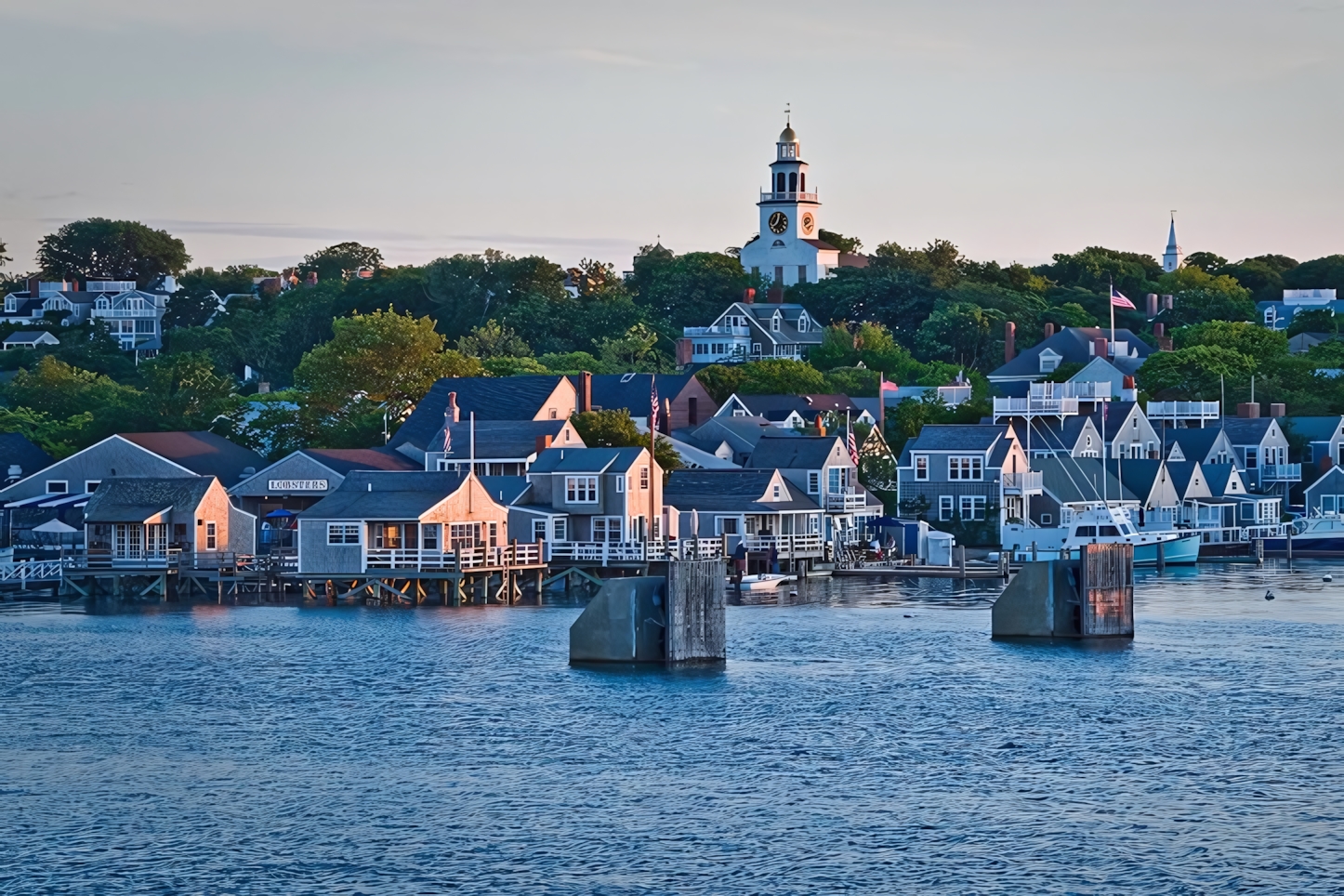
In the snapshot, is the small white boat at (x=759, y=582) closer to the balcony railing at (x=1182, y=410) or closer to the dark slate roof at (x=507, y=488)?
the dark slate roof at (x=507, y=488)

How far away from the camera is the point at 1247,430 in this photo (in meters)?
118

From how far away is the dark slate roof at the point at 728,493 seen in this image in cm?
9112

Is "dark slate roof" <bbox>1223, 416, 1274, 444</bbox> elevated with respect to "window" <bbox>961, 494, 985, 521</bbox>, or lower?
elevated

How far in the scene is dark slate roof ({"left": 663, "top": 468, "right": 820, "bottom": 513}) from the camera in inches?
3588

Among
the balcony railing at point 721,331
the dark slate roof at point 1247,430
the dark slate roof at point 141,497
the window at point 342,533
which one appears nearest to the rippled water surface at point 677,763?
the window at point 342,533

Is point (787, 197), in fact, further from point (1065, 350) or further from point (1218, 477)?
point (1218, 477)

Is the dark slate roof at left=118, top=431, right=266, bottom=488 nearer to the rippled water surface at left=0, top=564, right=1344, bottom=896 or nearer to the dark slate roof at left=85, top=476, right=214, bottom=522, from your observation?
the dark slate roof at left=85, top=476, right=214, bottom=522

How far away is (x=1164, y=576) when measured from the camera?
301 feet

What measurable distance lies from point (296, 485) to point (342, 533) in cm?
1632

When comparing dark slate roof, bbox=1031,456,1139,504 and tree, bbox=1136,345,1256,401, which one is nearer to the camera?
dark slate roof, bbox=1031,456,1139,504

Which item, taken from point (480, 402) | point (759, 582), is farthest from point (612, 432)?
point (759, 582)

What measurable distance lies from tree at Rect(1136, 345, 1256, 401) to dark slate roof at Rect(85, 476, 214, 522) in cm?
6981

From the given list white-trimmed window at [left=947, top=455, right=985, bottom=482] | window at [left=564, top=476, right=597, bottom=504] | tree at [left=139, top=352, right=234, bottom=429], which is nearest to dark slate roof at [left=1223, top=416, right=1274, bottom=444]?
white-trimmed window at [left=947, top=455, right=985, bottom=482]

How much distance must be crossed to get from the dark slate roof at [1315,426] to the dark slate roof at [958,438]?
1011 inches
